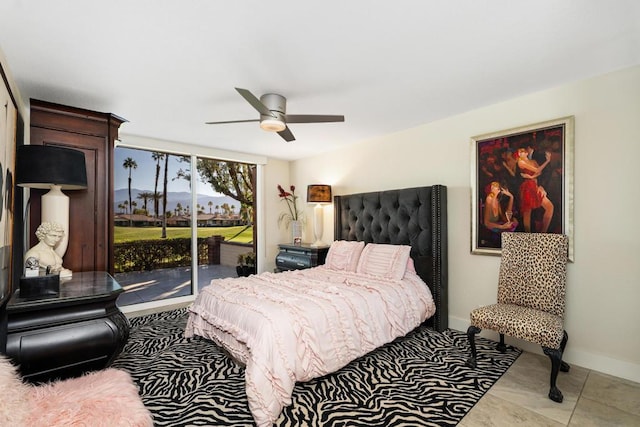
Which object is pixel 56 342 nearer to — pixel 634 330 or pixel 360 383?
pixel 360 383

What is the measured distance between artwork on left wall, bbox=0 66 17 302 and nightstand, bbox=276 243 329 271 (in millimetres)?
3090

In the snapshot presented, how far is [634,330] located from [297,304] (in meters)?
2.61

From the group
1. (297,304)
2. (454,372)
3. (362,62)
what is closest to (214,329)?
(297,304)

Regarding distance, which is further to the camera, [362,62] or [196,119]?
[196,119]

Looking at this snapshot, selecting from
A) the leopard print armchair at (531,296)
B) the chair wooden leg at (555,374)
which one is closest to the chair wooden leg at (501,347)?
the leopard print armchair at (531,296)

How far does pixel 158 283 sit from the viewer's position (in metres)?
4.77

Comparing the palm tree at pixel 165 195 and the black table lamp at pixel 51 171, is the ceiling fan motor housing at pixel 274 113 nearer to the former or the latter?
the black table lamp at pixel 51 171

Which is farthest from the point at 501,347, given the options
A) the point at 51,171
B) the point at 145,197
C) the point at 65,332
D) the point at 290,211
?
the point at 145,197

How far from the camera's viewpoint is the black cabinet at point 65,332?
1.69 metres

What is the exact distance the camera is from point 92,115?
2.88m

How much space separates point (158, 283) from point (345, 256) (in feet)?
10.0

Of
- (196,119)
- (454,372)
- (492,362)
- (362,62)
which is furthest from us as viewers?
(196,119)

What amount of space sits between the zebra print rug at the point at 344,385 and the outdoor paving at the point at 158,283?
4.71 feet

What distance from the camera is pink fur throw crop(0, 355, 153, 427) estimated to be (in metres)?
1.04
